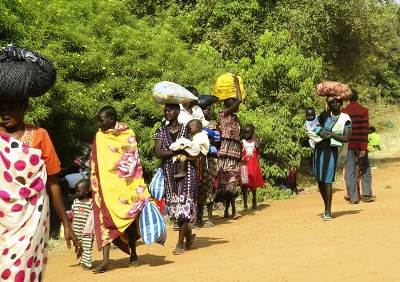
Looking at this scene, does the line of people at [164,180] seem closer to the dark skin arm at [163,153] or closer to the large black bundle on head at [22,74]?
the dark skin arm at [163,153]

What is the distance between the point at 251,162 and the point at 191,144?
4456mm

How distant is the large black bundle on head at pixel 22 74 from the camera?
4.15 meters

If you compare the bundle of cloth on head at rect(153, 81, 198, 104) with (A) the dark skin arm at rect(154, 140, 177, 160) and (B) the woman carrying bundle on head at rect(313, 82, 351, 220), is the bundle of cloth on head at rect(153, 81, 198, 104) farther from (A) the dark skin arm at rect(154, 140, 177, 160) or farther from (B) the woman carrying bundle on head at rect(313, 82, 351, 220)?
(B) the woman carrying bundle on head at rect(313, 82, 351, 220)

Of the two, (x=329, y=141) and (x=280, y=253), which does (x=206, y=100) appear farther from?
(x=280, y=253)

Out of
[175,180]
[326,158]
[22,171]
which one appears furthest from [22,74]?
[326,158]

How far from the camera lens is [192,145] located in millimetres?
7934

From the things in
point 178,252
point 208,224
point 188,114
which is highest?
point 188,114

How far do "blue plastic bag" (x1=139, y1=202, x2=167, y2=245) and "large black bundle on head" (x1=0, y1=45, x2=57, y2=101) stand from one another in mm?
3208

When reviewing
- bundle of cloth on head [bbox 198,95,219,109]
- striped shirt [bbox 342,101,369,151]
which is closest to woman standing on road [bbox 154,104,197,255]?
bundle of cloth on head [bbox 198,95,219,109]

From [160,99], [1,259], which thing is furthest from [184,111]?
[1,259]

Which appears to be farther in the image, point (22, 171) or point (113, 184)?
point (113, 184)

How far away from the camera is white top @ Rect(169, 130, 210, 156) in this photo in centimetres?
789

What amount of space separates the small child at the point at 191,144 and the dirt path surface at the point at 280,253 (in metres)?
1.10

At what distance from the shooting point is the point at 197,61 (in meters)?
14.4
